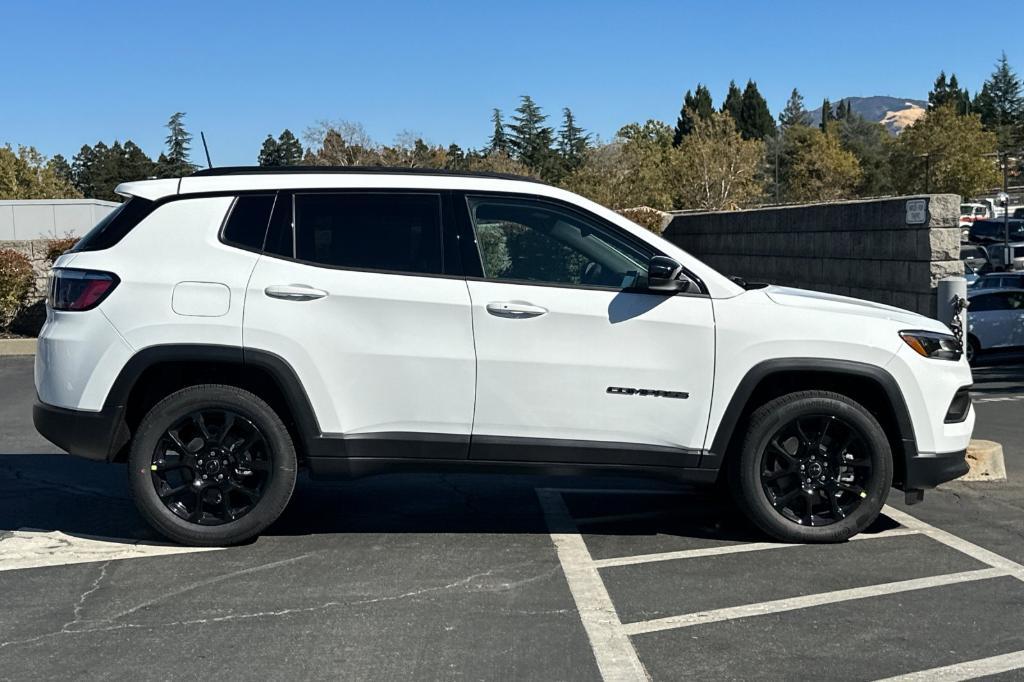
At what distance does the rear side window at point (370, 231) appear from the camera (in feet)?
18.4

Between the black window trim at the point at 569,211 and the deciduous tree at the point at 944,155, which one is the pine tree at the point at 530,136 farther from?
the black window trim at the point at 569,211

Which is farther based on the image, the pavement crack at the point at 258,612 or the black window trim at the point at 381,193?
the black window trim at the point at 381,193

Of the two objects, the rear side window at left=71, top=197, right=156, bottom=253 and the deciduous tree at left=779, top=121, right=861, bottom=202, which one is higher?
the deciduous tree at left=779, top=121, right=861, bottom=202

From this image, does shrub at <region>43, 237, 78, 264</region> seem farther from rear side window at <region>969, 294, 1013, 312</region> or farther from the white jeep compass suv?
rear side window at <region>969, 294, 1013, 312</region>

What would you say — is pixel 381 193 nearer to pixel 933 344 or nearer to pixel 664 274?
pixel 664 274

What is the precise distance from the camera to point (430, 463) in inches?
221

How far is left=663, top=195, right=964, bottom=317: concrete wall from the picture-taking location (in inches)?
455

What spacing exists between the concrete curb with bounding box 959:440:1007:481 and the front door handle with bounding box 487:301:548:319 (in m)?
3.75

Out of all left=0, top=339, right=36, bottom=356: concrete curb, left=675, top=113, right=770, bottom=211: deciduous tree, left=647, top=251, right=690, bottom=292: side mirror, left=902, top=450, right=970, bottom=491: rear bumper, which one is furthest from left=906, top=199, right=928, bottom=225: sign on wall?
left=675, top=113, right=770, bottom=211: deciduous tree

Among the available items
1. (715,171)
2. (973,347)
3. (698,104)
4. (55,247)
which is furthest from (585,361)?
(698,104)

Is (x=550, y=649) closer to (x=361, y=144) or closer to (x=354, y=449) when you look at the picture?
(x=354, y=449)

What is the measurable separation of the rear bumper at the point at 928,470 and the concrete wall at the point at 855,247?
6252 mm

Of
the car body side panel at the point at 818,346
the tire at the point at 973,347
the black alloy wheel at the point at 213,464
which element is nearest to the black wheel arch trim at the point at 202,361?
the black alloy wheel at the point at 213,464

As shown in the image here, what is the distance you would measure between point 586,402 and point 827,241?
32.0 ft
